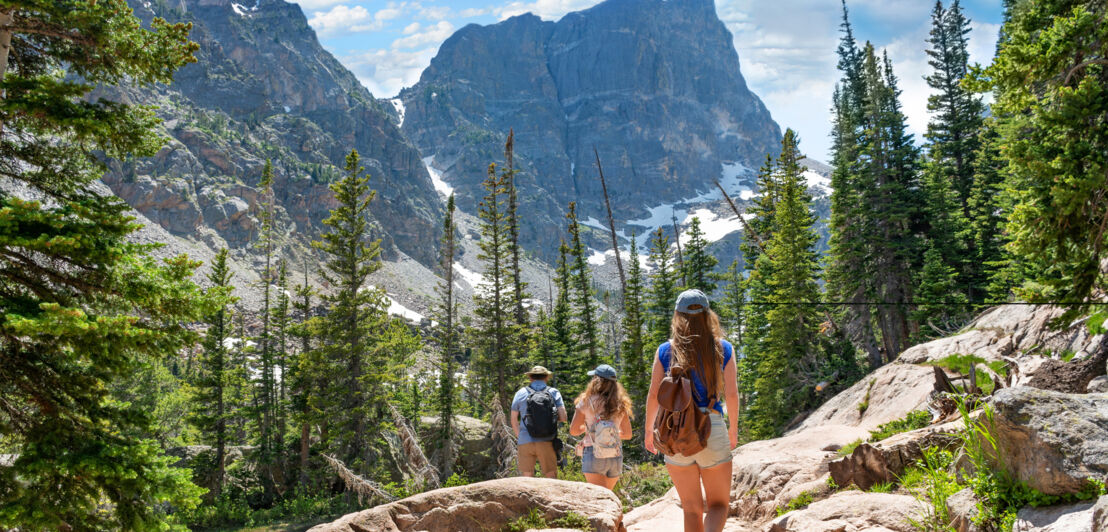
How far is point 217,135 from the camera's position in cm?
14138

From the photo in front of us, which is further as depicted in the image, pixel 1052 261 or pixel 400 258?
pixel 400 258

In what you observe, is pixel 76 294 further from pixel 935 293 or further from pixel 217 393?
pixel 217 393

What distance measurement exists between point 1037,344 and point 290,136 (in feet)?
609

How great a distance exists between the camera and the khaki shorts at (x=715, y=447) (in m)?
4.11

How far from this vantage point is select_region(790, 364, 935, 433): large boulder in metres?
9.74

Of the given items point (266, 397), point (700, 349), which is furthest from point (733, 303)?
point (700, 349)

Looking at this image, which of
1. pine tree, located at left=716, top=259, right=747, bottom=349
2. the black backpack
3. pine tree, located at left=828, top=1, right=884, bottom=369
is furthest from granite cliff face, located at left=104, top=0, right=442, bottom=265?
the black backpack

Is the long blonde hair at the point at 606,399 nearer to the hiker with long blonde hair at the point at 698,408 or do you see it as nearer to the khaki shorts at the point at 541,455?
the khaki shorts at the point at 541,455

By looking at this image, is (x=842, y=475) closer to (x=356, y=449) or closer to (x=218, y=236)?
(x=356, y=449)

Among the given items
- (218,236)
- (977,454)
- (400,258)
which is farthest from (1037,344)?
(400,258)

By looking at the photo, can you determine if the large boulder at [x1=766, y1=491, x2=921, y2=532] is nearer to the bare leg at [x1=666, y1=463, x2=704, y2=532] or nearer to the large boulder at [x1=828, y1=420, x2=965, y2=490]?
the large boulder at [x1=828, y1=420, x2=965, y2=490]

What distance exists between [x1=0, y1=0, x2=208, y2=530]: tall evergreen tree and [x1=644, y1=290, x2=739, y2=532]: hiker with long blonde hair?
457cm

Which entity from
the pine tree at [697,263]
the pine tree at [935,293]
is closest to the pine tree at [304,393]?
the pine tree at [697,263]

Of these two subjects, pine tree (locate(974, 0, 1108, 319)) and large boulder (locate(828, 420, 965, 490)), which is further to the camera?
pine tree (locate(974, 0, 1108, 319))
